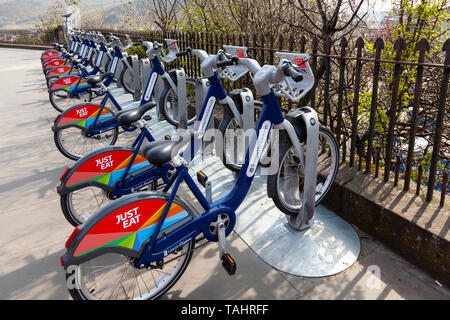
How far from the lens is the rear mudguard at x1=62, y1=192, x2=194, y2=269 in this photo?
1.95 meters

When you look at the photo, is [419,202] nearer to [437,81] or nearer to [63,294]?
[437,81]

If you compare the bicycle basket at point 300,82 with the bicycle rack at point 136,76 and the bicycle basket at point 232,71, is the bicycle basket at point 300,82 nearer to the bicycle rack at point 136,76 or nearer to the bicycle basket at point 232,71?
the bicycle basket at point 232,71

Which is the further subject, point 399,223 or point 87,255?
point 399,223

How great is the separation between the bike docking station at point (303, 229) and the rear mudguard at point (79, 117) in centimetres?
211

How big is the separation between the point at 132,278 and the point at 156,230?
52 cm

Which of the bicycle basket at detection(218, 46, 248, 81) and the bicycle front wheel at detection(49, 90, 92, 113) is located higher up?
the bicycle basket at detection(218, 46, 248, 81)

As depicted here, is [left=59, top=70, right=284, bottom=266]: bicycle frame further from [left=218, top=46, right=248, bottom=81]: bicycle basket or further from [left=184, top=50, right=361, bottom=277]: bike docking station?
[left=218, top=46, right=248, bottom=81]: bicycle basket

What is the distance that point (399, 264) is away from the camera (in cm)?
253

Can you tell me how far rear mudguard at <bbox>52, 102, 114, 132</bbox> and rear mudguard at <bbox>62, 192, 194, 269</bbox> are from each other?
2.57 metres

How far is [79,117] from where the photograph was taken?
4.30 meters

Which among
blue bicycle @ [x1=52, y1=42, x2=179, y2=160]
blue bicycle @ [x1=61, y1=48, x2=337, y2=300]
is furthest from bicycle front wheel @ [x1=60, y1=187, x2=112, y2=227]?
blue bicycle @ [x1=52, y1=42, x2=179, y2=160]

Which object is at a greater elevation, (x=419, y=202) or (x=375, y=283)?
(x=419, y=202)
